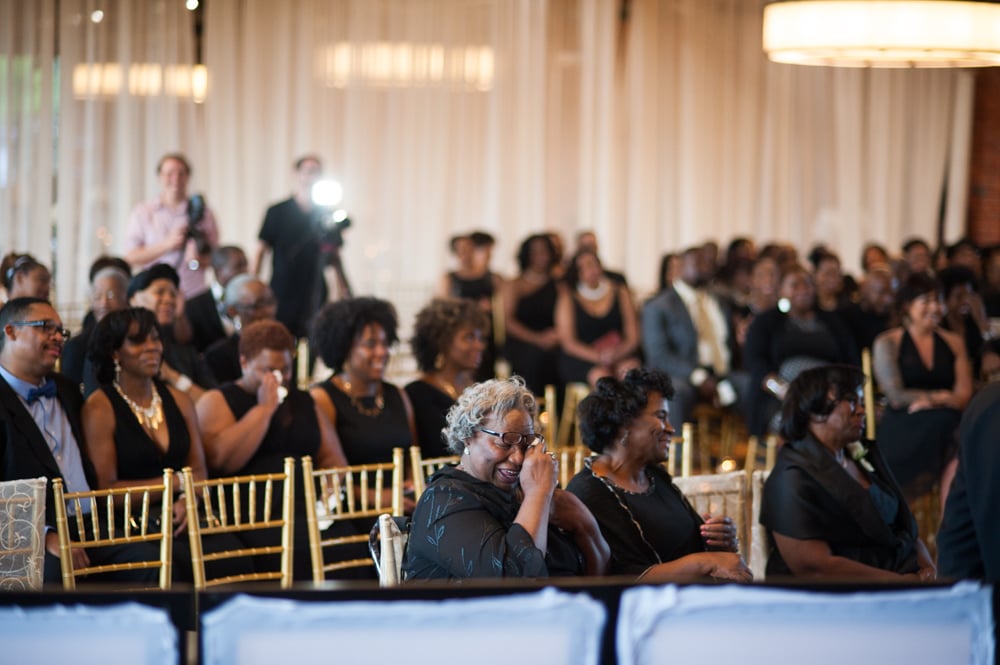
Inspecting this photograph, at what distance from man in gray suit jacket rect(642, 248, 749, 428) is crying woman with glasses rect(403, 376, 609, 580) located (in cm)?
426

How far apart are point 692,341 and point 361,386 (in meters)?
3.26

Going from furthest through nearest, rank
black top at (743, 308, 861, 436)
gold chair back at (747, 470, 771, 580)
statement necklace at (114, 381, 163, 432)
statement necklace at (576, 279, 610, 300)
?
statement necklace at (576, 279, 610, 300) → black top at (743, 308, 861, 436) → statement necklace at (114, 381, 163, 432) → gold chair back at (747, 470, 771, 580)

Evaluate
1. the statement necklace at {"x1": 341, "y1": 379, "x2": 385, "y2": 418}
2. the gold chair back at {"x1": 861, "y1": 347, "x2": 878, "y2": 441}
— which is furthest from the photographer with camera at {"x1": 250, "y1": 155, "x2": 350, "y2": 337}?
the gold chair back at {"x1": 861, "y1": 347, "x2": 878, "y2": 441}

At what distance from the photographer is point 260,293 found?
5426mm

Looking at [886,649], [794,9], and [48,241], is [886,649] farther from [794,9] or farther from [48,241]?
[48,241]

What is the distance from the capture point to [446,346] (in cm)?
498

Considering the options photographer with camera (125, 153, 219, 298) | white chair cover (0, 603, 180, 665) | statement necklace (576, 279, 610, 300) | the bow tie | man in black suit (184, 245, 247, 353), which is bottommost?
white chair cover (0, 603, 180, 665)

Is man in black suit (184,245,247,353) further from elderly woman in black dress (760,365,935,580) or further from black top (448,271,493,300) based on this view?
elderly woman in black dress (760,365,935,580)

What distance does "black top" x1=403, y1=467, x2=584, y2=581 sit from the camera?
8.95 ft

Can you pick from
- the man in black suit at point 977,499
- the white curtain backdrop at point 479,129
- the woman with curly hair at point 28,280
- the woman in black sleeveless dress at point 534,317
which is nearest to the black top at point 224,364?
the woman with curly hair at point 28,280

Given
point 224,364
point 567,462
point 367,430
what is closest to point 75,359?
point 224,364

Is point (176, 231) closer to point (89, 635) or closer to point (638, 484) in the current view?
point (638, 484)

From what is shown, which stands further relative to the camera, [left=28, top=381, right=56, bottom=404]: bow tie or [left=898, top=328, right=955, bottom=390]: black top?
[left=898, top=328, right=955, bottom=390]: black top

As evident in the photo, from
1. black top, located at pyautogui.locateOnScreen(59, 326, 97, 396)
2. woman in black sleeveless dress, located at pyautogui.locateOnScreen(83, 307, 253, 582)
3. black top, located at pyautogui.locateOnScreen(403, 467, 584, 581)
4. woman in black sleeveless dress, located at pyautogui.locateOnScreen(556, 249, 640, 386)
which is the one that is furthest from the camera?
woman in black sleeveless dress, located at pyautogui.locateOnScreen(556, 249, 640, 386)
